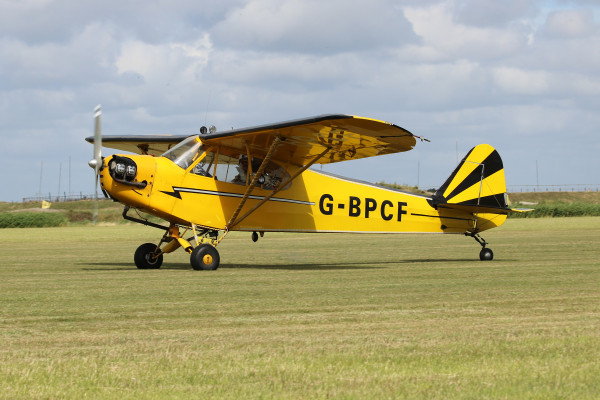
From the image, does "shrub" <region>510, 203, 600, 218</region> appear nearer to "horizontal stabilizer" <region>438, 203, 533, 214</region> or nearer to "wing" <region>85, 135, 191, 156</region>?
"horizontal stabilizer" <region>438, 203, 533, 214</region>

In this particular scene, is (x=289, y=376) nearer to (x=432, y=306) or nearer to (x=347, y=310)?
(x=347, y=310)

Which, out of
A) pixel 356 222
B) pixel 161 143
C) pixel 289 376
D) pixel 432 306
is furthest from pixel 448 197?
pixel 289 376

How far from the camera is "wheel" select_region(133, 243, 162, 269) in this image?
1822cm

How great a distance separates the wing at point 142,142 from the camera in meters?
20.1

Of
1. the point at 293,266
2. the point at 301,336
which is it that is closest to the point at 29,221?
the point at 293,266

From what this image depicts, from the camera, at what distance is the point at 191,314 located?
9836 millimetres

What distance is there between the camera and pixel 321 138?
686 inches

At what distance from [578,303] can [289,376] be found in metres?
5.95

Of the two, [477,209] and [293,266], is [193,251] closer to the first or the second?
[293,266]

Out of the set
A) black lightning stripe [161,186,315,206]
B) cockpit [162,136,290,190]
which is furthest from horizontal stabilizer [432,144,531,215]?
cockpit [162,136,290,190]

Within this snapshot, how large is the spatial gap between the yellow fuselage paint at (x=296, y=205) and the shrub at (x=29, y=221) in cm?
4472

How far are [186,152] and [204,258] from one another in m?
2.41

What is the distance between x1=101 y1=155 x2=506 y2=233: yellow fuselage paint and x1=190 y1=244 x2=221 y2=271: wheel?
0.78 meters

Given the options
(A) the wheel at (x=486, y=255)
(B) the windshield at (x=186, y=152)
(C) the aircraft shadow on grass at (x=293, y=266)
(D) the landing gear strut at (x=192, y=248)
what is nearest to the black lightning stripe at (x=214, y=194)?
(B) the windshield at (x=186, y=152)
